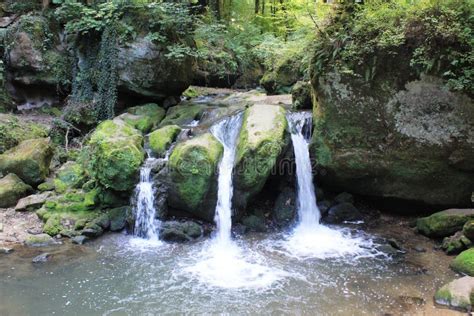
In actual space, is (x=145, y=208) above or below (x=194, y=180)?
below

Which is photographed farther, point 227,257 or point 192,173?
point 192,173

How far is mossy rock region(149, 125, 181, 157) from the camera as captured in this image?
11039 millimetres

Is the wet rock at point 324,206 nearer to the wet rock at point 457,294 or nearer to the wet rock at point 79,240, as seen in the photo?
the wet rock at point 457,294

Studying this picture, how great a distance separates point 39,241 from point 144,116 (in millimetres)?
5534

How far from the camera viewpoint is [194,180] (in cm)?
967

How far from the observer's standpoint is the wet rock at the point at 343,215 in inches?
405

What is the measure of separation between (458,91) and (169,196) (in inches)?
273

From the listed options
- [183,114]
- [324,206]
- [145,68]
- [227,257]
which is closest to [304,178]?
[324,206]

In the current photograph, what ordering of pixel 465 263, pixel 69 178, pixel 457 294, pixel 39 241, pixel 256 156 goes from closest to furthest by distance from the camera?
pixel 457 294, pixel 465 263, pixel 39 241, pixel 256 156, pixel 69 178

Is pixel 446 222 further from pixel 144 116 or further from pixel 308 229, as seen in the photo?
pixel 144 116

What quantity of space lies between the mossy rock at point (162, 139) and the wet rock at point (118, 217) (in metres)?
1.78

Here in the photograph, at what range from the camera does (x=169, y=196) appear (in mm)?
9930

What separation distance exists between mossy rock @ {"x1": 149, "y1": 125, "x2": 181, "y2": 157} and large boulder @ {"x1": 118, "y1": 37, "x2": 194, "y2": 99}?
8.52ft

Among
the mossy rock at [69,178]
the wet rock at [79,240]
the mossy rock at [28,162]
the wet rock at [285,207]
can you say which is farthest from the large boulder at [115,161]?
the wet rock at [285,207]
